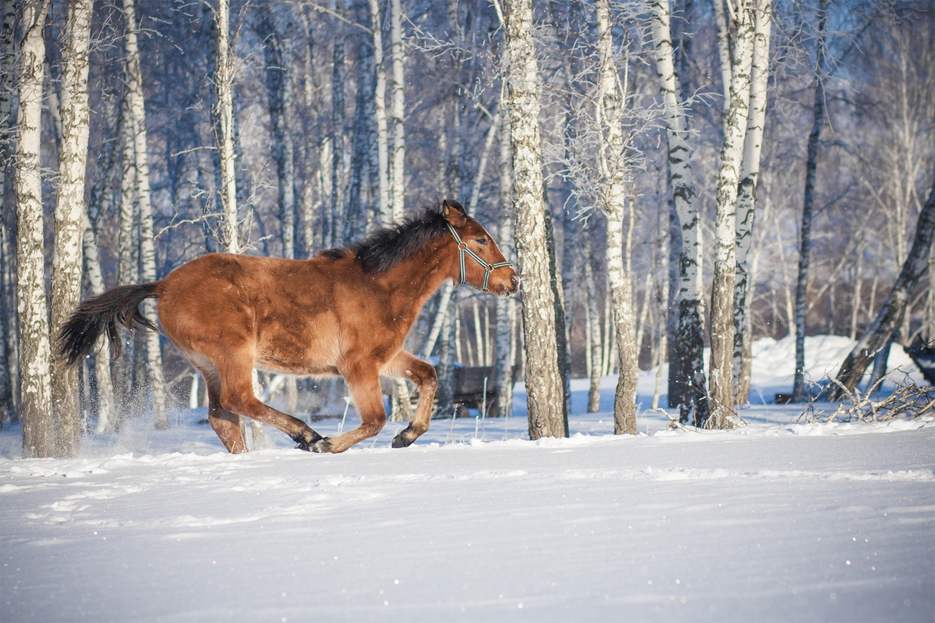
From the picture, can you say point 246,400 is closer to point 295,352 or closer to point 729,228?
point 295,352

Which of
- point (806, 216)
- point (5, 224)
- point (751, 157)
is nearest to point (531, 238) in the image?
point (751, 157)

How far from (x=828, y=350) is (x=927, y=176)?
8175 millimetres

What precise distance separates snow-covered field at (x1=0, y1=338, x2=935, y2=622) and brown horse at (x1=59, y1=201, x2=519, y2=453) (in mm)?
1699

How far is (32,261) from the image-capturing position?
7.58 m

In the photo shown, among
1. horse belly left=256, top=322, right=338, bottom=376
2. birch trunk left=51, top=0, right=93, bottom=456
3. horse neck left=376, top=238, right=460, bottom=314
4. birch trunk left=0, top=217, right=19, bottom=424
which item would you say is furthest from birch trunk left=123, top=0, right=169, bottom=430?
horse neck left=376, top=238, right=460, bottom=314

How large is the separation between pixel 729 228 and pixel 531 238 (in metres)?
2.35

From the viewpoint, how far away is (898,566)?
1897 millimetres

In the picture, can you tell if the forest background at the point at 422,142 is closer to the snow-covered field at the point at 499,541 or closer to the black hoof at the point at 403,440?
the black hoof at the point at 403,440

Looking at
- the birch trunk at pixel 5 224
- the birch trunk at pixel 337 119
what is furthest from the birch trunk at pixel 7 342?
the birch trunk at pixel 337 119

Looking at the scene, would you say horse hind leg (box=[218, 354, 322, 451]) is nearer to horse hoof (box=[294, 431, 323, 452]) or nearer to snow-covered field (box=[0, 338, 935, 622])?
horse hoof (box=[294, 431, 323, 452])

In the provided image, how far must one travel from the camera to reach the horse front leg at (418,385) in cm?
636

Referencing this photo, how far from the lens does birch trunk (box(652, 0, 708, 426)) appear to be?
898 centimetres

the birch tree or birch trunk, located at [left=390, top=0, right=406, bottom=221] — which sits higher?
birch trunk, located at [left=390, top=0, right=406, bottom=221]

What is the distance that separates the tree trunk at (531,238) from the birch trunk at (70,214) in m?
4.82
